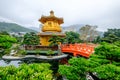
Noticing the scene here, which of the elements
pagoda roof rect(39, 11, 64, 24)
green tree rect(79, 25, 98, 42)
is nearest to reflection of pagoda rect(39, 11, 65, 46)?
pagoda roof rect(39, 11, 64, 24)

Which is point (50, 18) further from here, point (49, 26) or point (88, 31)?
point (88, 31)

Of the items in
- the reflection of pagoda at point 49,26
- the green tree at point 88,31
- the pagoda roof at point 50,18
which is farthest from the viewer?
the green tree at point 88,31

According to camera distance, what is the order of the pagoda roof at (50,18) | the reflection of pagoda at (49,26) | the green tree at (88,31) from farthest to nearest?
the green tree at (88,31), the pagoda roof at (50,18), the reflection of pagoda at (49,26)

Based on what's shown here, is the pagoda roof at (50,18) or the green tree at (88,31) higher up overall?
the pagoda roof at (50,18)

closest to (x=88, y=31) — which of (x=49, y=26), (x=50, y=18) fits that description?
(x=50, y=18)

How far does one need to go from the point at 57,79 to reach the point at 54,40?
13.7 meters

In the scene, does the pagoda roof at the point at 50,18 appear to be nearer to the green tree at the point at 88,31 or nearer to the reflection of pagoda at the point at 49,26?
the reflection of pagoda at the point at 49,26

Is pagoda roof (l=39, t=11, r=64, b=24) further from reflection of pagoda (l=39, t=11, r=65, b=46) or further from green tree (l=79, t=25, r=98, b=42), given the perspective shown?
green tree (l=79, t=25, r=98, b=42)

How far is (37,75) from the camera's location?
14.0ft

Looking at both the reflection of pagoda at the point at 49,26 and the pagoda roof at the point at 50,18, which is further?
the pagoda roof at the point at 50,18

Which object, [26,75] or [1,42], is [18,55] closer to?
[1,42]

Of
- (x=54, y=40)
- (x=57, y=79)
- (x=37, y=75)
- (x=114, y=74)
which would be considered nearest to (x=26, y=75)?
(x=37, y=75)

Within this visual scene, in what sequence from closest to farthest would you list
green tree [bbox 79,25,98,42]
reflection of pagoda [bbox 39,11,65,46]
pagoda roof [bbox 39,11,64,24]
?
reflection of pagoda [bbox 39,11,65,46] < pagoda roof [bbox 39,11,64,24] < green tree [bbox 79,25,98,42]

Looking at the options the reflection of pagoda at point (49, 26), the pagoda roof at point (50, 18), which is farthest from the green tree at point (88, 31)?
the reflection of pagoda at point (49, 26)
